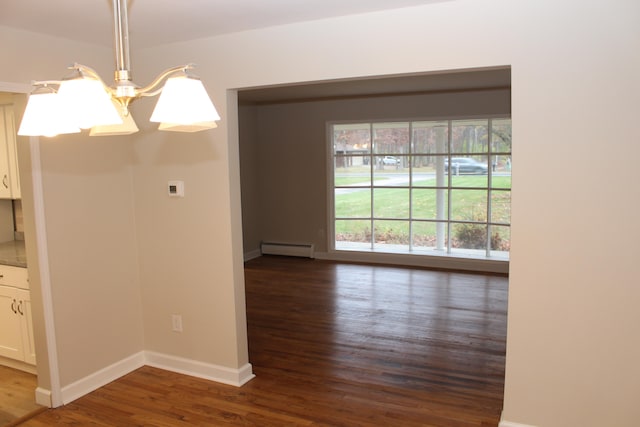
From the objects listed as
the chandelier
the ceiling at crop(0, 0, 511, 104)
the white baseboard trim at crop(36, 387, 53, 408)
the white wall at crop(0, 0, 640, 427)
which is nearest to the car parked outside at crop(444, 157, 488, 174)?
the ceiling at crop(0, 0, 511, 104)

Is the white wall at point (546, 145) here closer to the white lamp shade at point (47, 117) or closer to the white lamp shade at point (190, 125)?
the white lamp shade at point (190, 125)

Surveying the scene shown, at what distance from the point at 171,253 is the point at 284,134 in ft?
15.1

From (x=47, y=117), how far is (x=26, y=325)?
2.75 m

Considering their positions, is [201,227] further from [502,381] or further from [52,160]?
[502,381]

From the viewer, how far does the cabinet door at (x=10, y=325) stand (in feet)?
12.3

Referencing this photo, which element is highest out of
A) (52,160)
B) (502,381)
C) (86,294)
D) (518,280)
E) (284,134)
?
(284,134)

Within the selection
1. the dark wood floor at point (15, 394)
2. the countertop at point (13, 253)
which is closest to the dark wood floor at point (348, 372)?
the dark wood floor at point (15, 394)

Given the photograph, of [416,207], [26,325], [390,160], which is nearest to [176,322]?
[26,325]

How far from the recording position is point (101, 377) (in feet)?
12.0

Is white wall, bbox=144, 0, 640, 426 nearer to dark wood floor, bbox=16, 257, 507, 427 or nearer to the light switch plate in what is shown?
dark wood floor, bbox=16, 257, 507, 427

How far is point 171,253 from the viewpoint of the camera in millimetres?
3770

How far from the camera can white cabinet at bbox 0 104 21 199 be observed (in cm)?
396

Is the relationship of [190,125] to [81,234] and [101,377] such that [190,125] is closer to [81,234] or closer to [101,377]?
[81,234]

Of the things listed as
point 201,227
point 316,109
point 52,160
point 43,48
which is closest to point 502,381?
point 201,227
